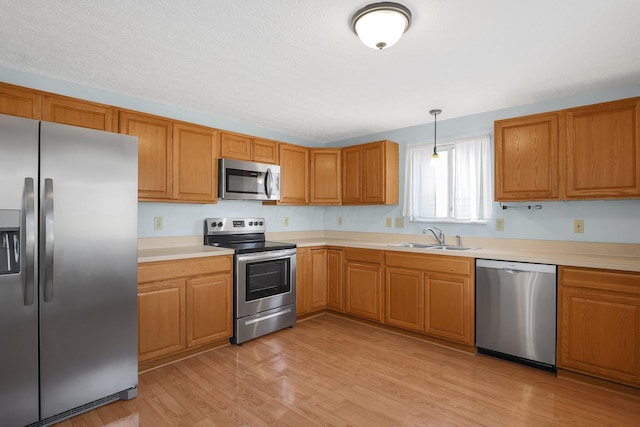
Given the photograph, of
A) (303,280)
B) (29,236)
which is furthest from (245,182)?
(29,236)

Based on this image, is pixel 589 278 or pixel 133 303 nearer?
pixel 133 303

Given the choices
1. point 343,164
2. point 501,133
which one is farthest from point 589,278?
point 343,164

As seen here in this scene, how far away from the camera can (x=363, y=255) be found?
400 centimetres

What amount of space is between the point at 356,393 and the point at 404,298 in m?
1.39

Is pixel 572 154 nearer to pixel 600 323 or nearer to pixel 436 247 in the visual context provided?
pixel 600 323

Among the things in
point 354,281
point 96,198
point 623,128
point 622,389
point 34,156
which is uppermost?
point 623,128

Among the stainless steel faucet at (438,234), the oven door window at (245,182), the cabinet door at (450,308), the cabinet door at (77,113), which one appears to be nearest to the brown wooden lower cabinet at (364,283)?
the cabinet door at (450,308)

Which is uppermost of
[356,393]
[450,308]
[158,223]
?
[158,223]

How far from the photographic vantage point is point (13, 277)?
1909 millimetres

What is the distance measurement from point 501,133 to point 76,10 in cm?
335

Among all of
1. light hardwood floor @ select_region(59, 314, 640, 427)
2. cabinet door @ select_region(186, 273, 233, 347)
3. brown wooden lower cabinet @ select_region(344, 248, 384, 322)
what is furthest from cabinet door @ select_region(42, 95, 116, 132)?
brown wooden lower cabinet @ select_region(344, 248, 384, 322)

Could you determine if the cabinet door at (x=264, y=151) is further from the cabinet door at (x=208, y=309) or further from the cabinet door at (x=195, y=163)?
the cabinet door at (x=208, y=309)

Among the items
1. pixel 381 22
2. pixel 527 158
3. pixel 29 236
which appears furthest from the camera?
pixel 527 158

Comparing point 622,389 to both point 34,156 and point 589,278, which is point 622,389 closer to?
point 589,278
